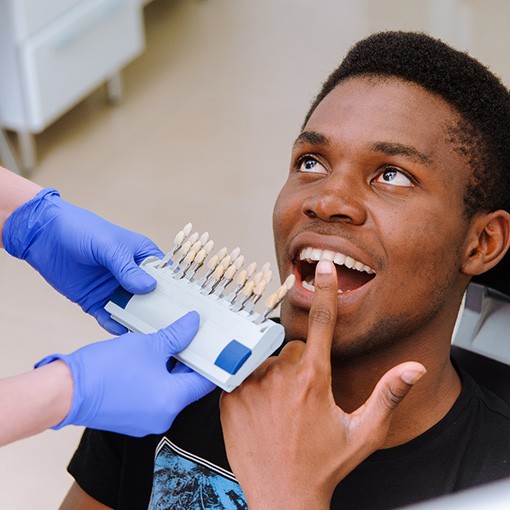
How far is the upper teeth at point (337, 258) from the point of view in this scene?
53.8 inches

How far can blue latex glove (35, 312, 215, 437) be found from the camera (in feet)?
4.13

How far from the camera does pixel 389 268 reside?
53.5 inches

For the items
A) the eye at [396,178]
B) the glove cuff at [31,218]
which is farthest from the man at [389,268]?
the glove cuff at [31,218]

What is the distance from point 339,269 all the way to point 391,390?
304mm

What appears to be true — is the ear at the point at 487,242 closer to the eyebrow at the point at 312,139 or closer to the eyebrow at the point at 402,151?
the eyebrow at the point at 402,151

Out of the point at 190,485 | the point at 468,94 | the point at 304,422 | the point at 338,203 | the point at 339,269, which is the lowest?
the point at 190,485

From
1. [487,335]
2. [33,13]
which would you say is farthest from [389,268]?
[33,13]

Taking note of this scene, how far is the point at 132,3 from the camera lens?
3.54 m

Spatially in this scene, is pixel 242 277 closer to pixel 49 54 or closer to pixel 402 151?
pixel 402 151

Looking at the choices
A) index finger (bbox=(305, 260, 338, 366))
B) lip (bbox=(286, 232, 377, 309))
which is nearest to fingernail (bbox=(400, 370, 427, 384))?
index finger (bbox=(305, 260, 338, 366))

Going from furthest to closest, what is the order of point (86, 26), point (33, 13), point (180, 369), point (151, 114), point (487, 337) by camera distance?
point (151, 114), point (86, 26), point (33, 13), point (487, 337), point (180, 369)

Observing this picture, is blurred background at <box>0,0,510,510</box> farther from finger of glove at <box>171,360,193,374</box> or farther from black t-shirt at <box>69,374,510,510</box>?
finger of glove at <box>171,360,193,374</box>

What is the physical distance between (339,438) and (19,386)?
0.39 metres

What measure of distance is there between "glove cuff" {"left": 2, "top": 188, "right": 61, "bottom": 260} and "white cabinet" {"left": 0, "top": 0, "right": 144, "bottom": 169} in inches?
65.4
